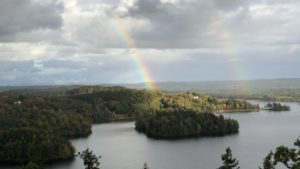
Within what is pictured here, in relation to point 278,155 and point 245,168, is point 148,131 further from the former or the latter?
point 278,155

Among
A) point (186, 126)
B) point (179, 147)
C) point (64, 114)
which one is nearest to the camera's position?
point (179, 147)

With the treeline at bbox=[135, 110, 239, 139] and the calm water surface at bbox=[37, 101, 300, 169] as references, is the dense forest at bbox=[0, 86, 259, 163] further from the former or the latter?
the calm water surface at bbox=[37, 101, 300, 169]

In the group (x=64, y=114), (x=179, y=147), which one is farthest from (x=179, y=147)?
(x=64, y=114)

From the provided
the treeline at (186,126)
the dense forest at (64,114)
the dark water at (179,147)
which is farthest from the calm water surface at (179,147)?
the dense forest at (64,114)

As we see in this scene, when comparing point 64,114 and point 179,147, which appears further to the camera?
point 64,114

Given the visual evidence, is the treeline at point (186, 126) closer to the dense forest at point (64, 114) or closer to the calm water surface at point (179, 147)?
the dense forest at point (64, 114)

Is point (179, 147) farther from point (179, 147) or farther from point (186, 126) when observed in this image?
point (186, 126)

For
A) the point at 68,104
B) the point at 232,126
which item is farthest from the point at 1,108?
the point at 232,126
